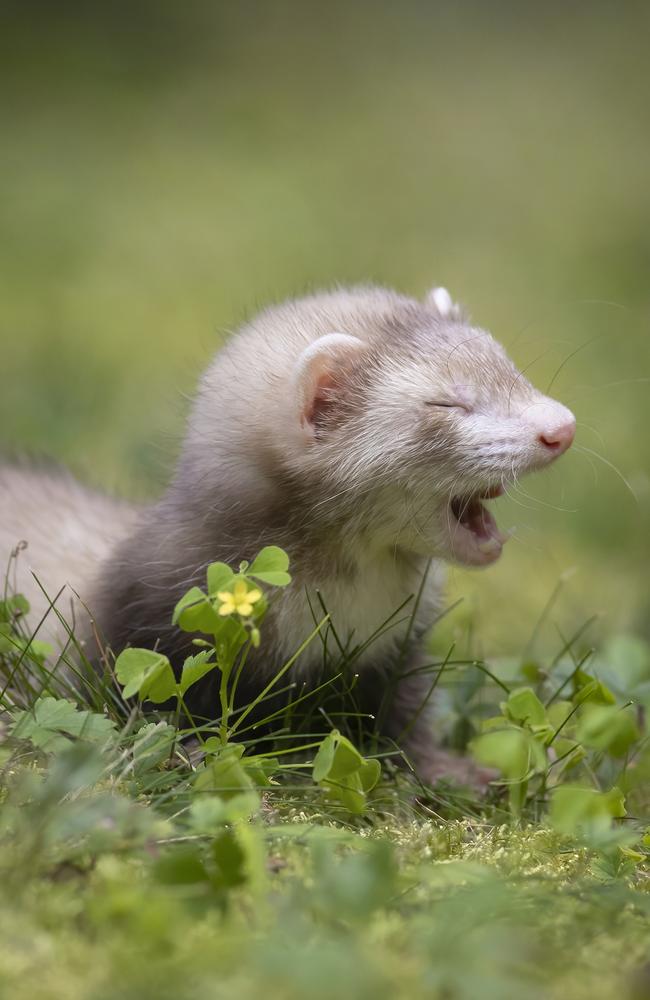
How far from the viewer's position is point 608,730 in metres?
2.06

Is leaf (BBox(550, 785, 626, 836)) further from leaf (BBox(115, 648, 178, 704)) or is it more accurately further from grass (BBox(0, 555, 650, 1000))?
leaf (BBox(115, 648, 178, 704))

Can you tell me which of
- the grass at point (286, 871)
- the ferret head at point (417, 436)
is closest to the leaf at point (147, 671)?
the grass at point (286, 871)

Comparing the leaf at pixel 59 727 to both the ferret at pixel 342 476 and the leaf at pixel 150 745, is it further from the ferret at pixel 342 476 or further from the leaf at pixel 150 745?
the ferret at pixel 342 476

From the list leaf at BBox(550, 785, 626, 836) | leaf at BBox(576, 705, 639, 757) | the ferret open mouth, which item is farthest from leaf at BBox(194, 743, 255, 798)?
the ferret open mouth

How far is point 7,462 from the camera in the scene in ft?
11.2

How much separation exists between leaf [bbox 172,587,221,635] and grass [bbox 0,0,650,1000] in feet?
0.68

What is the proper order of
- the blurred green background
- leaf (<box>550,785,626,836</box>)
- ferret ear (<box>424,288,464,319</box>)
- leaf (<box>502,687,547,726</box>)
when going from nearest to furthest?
1. leaf (<box>550,785,626,836</box>)
2. leaf (<box>502,687,547,726</box>)
3. ferret ear (<box>424,288,464,319</box>)
4. the blurred green background

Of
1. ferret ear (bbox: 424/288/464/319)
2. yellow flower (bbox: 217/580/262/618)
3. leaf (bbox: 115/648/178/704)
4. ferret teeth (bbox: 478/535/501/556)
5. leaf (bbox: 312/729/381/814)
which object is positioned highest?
ferret ear (bbox: 424/288/464/319)

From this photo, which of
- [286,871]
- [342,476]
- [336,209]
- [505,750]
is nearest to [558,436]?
[342,476]

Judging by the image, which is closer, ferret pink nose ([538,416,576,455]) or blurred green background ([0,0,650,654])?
ferret pink nose ([538,416,576,455])

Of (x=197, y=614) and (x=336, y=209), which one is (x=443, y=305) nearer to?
(x=197, y=614)

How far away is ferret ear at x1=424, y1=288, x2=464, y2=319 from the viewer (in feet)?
8.91

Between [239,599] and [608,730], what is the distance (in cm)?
70

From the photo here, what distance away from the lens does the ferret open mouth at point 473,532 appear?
2400mm
